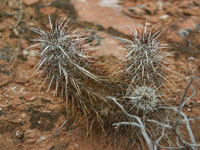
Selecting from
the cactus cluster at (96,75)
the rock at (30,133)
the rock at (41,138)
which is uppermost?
the cactus cluster at (96,75)

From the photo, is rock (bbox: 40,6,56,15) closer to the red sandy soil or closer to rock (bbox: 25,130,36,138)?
the red sandy soil

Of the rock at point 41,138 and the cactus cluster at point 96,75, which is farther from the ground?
the cactus cluster at point 96,75

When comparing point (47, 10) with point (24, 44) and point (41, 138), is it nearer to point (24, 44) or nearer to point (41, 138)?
point (24, 44)

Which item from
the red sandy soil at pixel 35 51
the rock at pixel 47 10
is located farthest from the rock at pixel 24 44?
the rock at pixel 47 10

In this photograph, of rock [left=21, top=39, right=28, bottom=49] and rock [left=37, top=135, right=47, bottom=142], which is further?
rock [left=21, top=39, right=28, bottom=49]

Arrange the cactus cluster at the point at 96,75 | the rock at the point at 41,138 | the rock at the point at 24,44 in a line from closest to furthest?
the cactus cluster at the point at 96,75 < the rock at the point at 41,138 < the rock at the point at 24,44

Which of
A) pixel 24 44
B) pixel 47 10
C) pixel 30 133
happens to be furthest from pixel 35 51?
pixel 30 133

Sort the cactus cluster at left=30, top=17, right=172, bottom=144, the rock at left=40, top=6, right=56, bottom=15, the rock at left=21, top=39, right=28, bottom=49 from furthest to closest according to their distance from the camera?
the rock at left=40, top=6, right=56, bottom=15 → the rock at left=21, top=39, right=28, bottom=49 → the cactus cluster at left=30, top=17, right=172, bottom=144

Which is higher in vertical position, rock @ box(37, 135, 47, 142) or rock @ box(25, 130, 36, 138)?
rock @ box(25, 130, 36, 138)

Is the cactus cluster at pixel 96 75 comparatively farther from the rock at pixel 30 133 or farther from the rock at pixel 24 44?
the rock at pixel 24 44

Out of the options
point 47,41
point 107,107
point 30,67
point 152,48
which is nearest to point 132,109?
point 107,107

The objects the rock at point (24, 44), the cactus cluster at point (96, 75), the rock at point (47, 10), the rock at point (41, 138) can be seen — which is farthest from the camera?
the rock at point (47, 10)

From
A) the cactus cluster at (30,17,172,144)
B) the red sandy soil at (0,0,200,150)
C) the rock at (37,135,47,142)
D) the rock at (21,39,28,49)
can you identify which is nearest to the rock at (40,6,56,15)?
the red sandy soil at (0,0,200,150)

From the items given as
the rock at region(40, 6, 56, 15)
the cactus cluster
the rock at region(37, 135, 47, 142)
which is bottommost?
the rock at region(37, 135, 47, 142)
